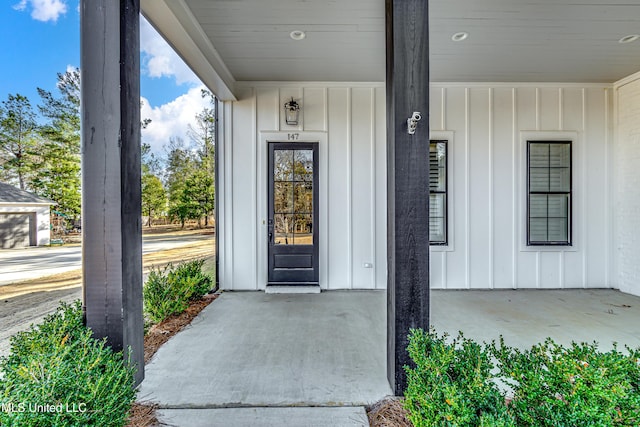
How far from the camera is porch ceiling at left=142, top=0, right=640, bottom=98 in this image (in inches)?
118

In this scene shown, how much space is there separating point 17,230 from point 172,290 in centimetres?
156

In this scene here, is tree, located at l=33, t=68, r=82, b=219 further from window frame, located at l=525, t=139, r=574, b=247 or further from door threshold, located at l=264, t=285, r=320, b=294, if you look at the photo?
window frame, located at l=525, t=139, r=574, b=247

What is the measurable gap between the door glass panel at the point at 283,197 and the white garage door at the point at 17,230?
9.34ft

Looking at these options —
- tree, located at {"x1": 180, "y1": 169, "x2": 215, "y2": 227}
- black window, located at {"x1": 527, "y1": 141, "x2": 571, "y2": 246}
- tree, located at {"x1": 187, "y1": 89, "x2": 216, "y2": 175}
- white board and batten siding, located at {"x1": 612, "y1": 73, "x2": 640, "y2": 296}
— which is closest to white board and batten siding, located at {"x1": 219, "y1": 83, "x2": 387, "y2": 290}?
tree, located at {"x1": 187, "y1": 89, "x2": 216, "y2": 175}

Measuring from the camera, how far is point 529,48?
386 centimetres

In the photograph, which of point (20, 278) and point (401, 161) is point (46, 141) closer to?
point (20, 278)

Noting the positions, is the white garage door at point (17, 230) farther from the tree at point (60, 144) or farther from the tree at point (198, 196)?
the tree at point (198, 196)

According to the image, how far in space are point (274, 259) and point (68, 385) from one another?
3498 mm

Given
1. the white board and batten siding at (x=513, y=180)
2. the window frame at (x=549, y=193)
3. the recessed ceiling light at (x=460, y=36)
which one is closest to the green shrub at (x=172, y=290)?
the white board and batten siding at (x=513, y=180)

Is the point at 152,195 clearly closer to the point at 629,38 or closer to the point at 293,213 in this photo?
the point at 293,213

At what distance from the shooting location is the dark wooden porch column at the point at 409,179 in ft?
6.68

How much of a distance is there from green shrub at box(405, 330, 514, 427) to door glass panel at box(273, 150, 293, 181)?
11.7 ft

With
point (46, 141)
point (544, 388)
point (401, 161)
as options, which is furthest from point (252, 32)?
point (544, 388)

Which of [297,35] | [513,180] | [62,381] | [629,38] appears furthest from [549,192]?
[62,381]
